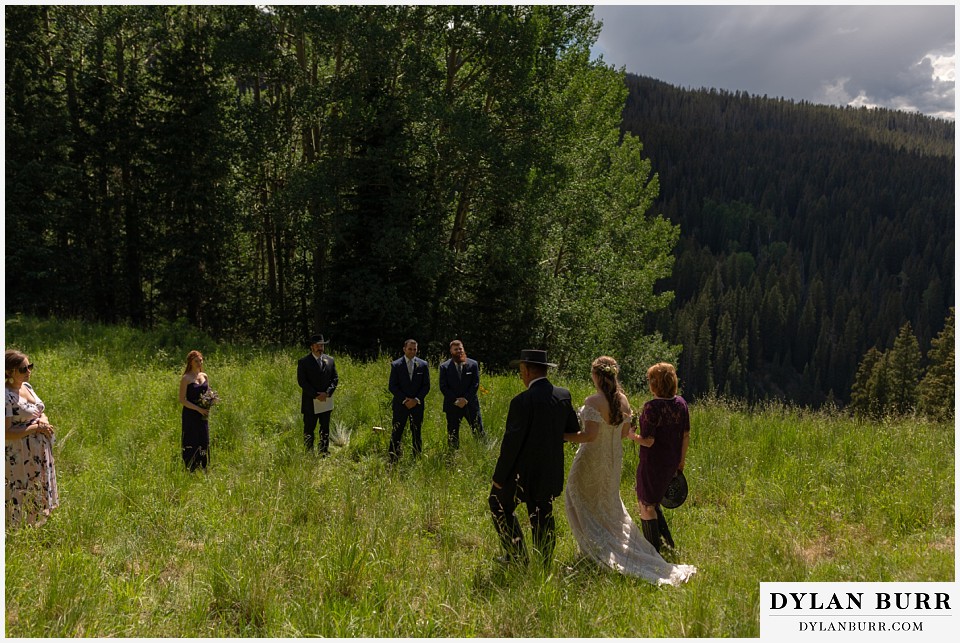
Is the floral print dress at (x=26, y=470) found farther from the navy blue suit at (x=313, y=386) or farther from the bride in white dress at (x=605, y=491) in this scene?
the bride in white dress at (x=605, y=491)

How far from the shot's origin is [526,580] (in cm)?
445

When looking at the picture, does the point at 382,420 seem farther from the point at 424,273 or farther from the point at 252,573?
the point at 424,273

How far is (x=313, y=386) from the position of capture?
8.79 metres

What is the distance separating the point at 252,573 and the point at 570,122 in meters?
21.3

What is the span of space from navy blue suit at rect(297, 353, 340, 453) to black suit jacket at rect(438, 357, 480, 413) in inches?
65.5

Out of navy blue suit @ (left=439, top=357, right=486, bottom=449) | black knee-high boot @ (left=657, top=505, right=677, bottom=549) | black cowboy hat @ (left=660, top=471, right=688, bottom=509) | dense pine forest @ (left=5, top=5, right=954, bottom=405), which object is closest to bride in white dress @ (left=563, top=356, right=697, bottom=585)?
black knee-high boot @ (left=657, top=505, right=677, bottom=549)

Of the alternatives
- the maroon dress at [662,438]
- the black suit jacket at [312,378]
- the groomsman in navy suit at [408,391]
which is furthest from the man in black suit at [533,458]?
the black suit jacket at [312,378]

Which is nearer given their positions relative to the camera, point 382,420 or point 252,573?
point 252,573

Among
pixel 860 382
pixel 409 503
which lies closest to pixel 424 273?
pixel 409 503

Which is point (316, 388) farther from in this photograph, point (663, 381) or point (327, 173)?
point (327, 173)

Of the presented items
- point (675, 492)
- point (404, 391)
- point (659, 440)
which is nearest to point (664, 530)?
point (675, 492)

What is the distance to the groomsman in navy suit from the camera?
28.8 ft

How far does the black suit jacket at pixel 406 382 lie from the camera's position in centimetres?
884

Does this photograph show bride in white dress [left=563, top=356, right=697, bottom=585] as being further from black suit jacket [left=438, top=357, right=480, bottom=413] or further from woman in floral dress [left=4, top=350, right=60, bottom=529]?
woman in floral dress [left=4, top=350, right=60, bottom=529]
